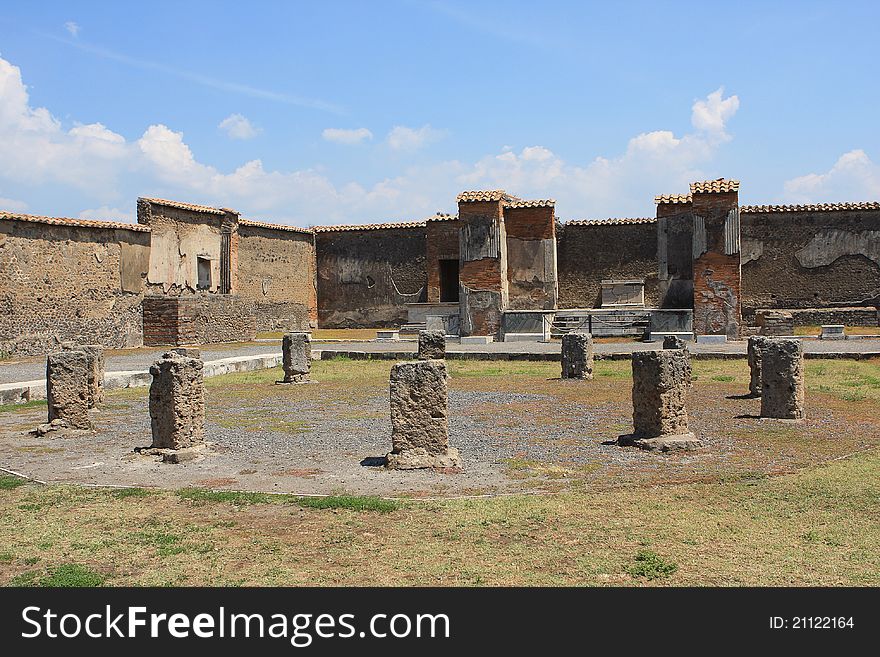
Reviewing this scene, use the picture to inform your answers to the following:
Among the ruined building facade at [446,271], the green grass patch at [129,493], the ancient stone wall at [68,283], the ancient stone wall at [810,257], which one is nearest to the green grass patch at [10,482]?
the green grass patch at [129,493]

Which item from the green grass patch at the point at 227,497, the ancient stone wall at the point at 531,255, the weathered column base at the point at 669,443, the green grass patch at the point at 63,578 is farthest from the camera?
the ancient stone wall at the point at 531,255

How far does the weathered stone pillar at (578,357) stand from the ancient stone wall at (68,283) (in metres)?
12.1

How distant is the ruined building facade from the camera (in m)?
21.2

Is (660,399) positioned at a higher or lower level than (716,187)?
lower

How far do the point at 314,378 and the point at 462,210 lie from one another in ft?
37.3

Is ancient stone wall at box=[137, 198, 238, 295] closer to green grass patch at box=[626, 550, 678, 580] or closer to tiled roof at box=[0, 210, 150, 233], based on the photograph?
tiled roof at box=[0, 210, 150, 233]

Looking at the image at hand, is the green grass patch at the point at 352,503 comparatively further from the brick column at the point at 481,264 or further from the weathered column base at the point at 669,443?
the brick column at the point at 481,264

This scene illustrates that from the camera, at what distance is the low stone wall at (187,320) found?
22109 millimetres

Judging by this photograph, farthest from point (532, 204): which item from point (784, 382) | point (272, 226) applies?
point (784, 382)

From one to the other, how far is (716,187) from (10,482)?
1963 centimetres

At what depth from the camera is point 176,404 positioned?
7430 mm

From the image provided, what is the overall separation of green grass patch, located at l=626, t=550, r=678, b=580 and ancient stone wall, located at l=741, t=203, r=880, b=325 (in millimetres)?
24540

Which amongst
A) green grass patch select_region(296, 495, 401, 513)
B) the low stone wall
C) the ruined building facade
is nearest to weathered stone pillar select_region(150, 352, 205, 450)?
green grass patch select_region(296, 495, 401, 513)

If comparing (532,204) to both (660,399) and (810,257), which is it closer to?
(810,257)
